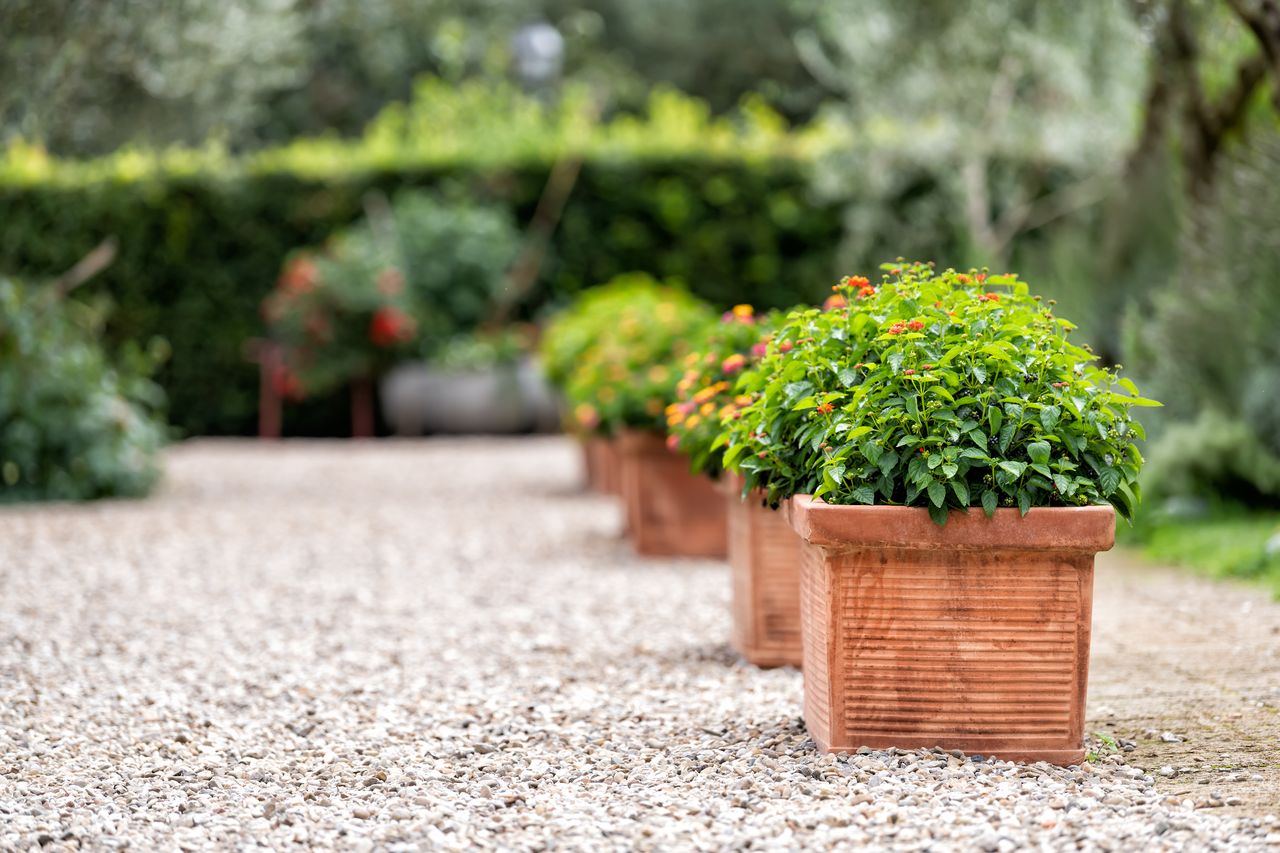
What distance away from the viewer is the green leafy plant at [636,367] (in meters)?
6.38

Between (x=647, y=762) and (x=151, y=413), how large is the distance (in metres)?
10.1

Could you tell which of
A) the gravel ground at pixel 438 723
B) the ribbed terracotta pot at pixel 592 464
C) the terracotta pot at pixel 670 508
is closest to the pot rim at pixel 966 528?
the gravel ground at pixel 438 723

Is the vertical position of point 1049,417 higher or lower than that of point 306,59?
lower

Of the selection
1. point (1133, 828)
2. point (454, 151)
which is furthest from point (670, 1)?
point (1133, 828)

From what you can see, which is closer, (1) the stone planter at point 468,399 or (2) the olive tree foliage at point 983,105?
(2) the olive tree foliage at point 983,105

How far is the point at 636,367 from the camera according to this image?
6.78 metres

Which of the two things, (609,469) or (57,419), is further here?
(609,469)

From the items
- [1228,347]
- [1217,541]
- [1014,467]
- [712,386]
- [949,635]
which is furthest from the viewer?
[1228,347]

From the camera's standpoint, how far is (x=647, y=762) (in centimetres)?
313

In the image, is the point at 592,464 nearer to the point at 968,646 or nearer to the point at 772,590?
the point at 772,590

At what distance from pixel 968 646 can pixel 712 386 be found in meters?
1.81

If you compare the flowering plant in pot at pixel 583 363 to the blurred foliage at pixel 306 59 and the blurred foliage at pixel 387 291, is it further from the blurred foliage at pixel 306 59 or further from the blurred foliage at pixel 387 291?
the blurred foliage at pixel 387 291

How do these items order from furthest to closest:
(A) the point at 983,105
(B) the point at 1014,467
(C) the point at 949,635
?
(A) the point at 983,105 < (C) the point at 949,635 < (B) the point at 1014,467

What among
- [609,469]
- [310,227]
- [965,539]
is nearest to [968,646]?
[965,539]
